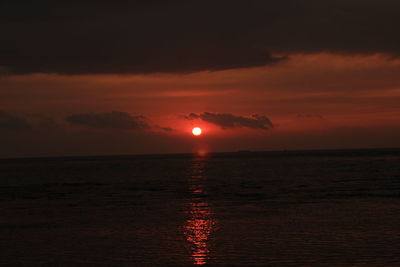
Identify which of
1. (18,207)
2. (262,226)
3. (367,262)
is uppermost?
(18,207)

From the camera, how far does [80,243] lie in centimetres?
2755

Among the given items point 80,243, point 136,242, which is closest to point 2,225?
point 80,243

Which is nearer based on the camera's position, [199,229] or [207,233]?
[207,233]

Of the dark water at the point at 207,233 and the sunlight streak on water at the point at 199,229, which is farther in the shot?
the sunlight streak on water at the point at 199,229

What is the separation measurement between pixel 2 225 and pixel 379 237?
25.5 metres

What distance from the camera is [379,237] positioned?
26703 millimetres

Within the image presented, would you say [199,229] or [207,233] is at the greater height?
[199,229]

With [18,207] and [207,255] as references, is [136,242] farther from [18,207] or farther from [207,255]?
[18,207]

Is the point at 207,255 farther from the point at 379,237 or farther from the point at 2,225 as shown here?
the point at 2,225

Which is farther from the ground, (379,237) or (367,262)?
(379,237)

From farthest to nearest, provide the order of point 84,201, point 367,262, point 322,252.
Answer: point 84,201 < point 322,252 < point 367,262

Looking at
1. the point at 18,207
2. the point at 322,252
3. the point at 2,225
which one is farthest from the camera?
the point at 18,207

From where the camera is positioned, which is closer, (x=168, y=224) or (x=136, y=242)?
(x=136, y=242)

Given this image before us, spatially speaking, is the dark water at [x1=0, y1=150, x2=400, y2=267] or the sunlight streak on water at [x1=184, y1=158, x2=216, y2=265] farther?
the sunlight streak on water at [x1=184, y1=158, x2=216, y2=265]
